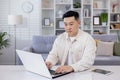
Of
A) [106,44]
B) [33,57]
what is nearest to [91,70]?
[33,57]

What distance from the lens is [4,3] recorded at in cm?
546

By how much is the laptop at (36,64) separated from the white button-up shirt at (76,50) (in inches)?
11.9

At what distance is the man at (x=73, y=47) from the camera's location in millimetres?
1881

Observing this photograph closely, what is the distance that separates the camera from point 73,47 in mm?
1983

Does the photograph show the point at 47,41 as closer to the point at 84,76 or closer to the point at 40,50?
the point at 40,50

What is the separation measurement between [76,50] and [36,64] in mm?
548

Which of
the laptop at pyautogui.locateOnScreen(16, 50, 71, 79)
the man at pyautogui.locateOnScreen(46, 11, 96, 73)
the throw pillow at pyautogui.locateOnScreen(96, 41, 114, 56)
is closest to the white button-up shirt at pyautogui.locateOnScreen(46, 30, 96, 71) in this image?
the man at pyautogui.locateOnScreen(46, 11, 96, 73)

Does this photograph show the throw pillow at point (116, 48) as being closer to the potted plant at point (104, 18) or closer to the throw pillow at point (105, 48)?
the throw pillow at point (105, 48)

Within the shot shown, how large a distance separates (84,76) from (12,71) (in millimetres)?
640

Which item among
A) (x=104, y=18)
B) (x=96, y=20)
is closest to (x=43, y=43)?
(x=96, y=20)

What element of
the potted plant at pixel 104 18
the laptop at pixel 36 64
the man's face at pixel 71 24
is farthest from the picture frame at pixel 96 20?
the laptop at pixel 36 64

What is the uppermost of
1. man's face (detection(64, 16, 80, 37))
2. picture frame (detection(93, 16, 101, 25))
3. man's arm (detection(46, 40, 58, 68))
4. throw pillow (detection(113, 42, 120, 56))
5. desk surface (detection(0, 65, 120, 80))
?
picture frame (detection(93, 16, 101, 25))

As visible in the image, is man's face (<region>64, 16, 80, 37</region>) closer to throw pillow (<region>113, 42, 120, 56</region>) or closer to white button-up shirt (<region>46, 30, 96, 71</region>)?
white button-up shirt (<region>46, 30, 96, 71</region>)

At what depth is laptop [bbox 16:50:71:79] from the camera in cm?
147
